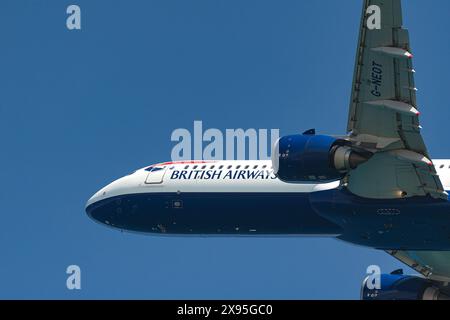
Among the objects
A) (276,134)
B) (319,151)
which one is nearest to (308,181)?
(319,151)

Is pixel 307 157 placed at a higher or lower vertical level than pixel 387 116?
lower

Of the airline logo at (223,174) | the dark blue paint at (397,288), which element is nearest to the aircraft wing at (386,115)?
the airline logo at (223,174)

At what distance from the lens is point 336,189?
4247 cm

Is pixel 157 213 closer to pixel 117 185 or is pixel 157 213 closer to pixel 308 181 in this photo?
pixel 117 185

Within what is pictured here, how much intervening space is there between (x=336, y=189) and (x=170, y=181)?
9108mm

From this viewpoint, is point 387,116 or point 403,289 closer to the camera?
point 387,116

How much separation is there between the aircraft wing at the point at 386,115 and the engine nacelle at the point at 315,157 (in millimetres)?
652

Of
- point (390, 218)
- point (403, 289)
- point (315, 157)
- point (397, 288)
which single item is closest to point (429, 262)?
point (403, 289)

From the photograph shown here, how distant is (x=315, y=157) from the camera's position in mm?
38938

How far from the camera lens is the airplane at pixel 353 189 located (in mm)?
36844

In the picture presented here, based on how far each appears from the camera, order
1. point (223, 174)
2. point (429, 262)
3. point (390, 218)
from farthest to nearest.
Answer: point (429, 262), point (223, 174), point (390, 218)

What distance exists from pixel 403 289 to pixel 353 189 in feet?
33.9

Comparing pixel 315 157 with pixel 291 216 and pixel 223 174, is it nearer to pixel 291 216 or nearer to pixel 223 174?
pixel 291 216

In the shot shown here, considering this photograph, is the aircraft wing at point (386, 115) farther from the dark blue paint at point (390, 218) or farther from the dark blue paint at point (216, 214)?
the dark blue paint at point (216, 214)
